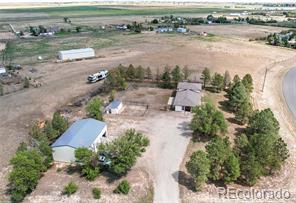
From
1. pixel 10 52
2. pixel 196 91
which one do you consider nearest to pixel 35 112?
pixel 196 91

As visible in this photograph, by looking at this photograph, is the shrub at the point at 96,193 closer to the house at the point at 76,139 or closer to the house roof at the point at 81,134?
the house at the point at 76,139

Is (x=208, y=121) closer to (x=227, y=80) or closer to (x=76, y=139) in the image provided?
(x=76, y=139)

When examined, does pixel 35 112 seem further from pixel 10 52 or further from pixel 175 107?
pixel 10 52

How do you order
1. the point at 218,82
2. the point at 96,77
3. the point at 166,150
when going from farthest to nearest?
1. the point at 96,77
2. the point at 218,82
3. the point at 166,150

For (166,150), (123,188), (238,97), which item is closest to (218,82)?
(238,97)

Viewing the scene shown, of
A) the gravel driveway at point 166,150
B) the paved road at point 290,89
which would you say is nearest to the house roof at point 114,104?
the gravel driveway at point 166,150

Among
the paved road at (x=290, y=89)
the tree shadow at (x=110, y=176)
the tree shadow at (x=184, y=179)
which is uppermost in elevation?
the tree shadow at (x=110, y=176)

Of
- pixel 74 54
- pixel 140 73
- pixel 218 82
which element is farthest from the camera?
pixel 74 54
